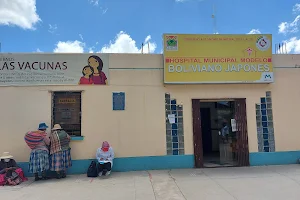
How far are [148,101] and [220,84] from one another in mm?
2414

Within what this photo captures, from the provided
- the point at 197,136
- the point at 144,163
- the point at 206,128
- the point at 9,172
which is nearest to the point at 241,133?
the point at 197,136

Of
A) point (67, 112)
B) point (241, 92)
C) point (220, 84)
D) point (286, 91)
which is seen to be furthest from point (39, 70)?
point (286, 91)

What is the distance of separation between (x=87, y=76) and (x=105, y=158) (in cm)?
257

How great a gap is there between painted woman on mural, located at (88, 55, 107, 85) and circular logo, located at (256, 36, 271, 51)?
513cm

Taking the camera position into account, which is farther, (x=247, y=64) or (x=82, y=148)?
(x=247, y=64)

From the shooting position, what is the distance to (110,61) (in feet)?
27.3

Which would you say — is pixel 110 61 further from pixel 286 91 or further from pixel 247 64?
pixel 286 91

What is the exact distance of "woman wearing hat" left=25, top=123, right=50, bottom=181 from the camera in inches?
284

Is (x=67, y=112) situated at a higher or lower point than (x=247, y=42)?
lower

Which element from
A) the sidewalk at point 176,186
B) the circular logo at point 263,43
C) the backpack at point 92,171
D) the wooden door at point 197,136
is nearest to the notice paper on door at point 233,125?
the wooden door at point 197,136

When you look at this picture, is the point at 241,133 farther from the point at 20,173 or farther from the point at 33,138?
the point at 20,173

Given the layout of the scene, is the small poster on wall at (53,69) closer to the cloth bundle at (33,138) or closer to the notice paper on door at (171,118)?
the cloth bundle at (33,138)

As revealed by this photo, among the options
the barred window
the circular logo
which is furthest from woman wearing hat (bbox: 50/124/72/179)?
the circular logo

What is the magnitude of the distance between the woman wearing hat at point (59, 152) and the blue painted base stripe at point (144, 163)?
1.27 feet
